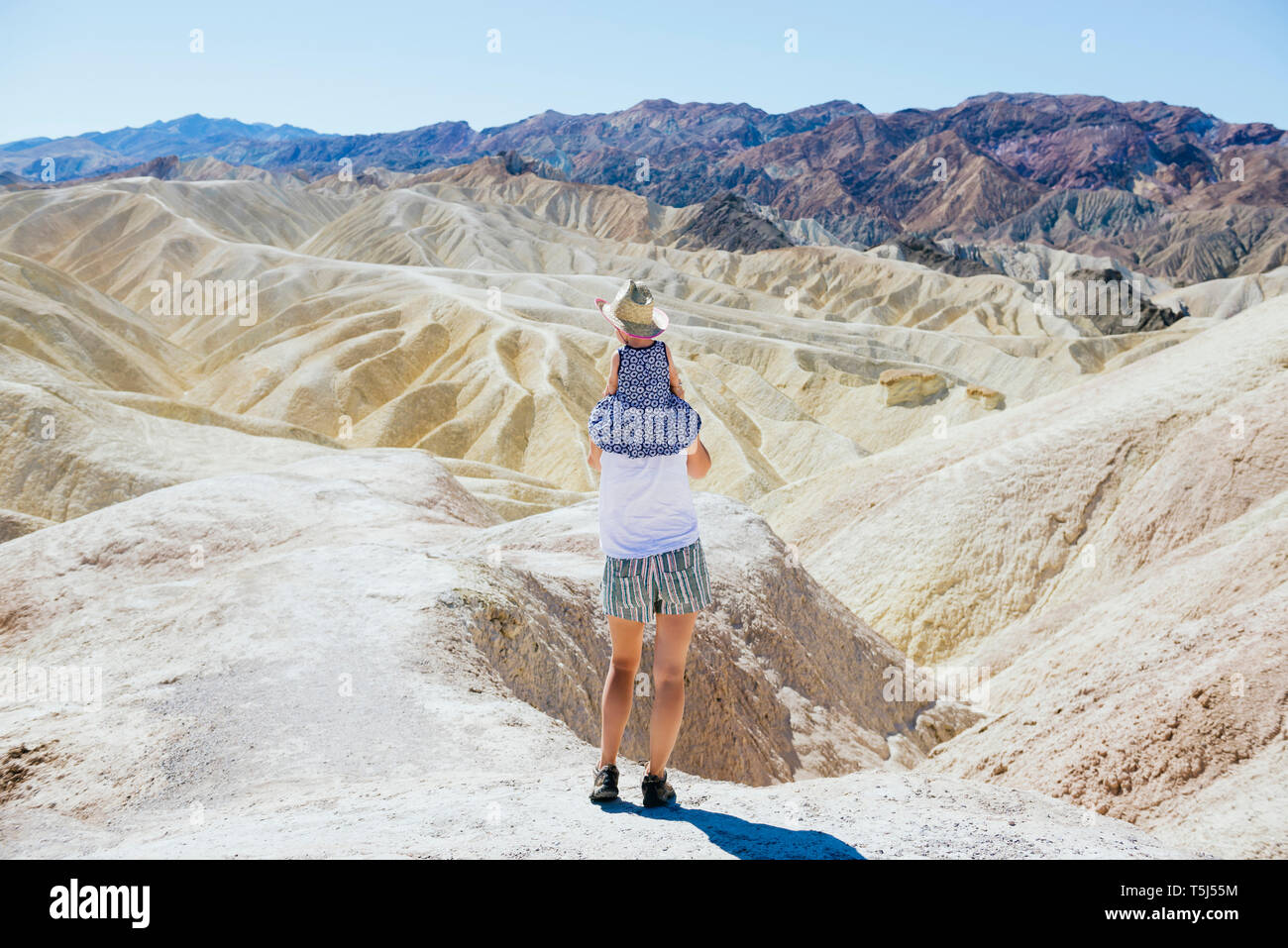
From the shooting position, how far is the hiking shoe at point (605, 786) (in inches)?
154

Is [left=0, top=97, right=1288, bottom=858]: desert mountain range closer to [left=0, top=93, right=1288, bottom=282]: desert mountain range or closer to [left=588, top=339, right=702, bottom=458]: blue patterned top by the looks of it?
[left=588, top=339, right=702, bottom=458]: blue patterned top

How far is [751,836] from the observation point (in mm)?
3516

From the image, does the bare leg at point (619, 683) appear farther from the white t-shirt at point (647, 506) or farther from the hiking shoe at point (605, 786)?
the white t-shirt at point (647, 506)

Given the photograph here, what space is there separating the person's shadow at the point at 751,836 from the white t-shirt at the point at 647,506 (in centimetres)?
113

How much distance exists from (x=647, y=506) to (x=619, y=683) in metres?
0.82

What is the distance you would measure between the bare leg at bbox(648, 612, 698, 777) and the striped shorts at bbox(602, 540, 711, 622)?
0.07 meters

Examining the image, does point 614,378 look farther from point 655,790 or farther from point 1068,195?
point 1068,195

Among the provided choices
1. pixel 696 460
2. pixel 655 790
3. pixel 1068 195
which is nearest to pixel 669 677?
pixel 655 790

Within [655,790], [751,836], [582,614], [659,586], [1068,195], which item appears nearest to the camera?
[751,836]

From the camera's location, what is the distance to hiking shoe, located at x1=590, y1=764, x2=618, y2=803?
3.90 metres

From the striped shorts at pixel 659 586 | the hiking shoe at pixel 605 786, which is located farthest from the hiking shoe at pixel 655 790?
the striped shorts at pixel 659 586
